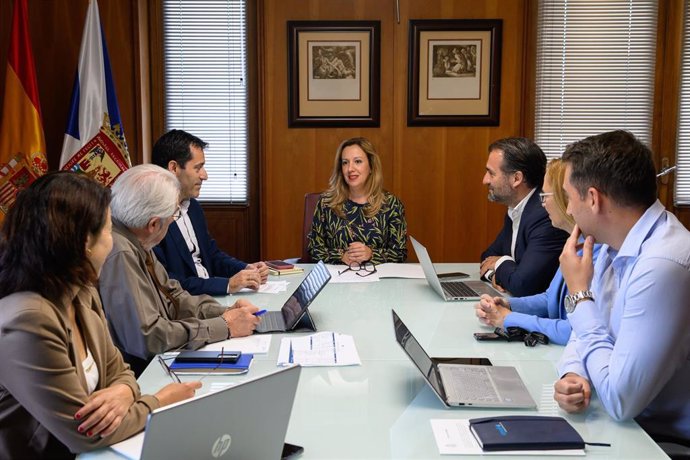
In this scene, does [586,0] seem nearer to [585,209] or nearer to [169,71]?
[169,71]

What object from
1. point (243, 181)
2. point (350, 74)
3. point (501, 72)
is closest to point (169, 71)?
point (243, 181)

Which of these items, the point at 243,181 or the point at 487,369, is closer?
the point at 487,369

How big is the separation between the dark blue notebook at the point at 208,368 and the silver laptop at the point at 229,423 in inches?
23.4

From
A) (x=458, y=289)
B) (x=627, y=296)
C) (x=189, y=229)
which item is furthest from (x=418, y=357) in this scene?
(x=189, y=229)

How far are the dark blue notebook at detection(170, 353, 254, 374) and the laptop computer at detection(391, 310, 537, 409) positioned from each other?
428 millimetres

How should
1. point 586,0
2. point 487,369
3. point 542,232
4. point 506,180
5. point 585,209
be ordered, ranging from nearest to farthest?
point 585,209, point 487,369, point 542,232, point 506,180, point 586,0

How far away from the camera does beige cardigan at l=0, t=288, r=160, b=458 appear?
1356 millimetres

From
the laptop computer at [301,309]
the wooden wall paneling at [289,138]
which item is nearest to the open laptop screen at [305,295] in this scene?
the laptop computer at [301,309]

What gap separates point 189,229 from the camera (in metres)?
3.22

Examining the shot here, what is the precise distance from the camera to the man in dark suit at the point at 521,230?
272 cm

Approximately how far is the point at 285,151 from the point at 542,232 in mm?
2052

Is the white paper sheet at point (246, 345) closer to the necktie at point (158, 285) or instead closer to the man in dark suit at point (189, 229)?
the necktie at point (158, 285)

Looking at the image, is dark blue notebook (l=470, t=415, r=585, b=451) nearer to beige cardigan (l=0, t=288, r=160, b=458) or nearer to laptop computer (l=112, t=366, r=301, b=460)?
laptop computer (l=112, t=366, r=301, b=460)

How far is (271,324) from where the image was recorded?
7.48 ft
